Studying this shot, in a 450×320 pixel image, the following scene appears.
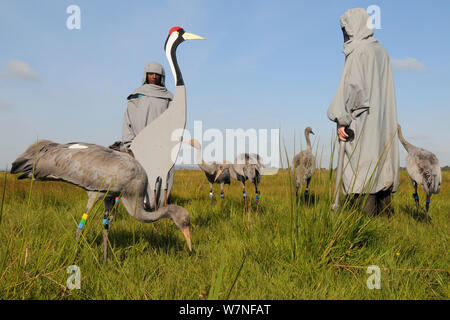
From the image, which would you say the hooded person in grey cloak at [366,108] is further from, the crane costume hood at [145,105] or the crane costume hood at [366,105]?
the crane costume hood at [145,105]

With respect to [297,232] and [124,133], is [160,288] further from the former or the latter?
[124,133]

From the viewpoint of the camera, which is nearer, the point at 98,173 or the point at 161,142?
the point at 98,173

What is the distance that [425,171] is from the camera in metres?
5.82

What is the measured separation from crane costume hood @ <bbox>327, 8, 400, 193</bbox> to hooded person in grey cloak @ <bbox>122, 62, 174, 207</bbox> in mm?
3100

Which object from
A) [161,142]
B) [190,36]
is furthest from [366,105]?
[161,142]

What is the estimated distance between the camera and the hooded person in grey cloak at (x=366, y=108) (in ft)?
13.8

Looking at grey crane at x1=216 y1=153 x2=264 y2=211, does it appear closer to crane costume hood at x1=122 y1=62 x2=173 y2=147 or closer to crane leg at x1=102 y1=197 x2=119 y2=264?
crane costume hood at x1=122 y1=62 x2=173 y2=147

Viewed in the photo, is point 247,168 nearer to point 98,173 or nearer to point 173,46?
point 173,46

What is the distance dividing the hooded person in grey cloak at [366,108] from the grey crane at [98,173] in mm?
2809

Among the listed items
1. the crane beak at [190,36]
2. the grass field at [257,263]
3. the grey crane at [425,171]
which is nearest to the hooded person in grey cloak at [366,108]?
the grass field at [257,263]

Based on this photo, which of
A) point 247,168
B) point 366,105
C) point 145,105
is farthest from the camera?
point 247,168

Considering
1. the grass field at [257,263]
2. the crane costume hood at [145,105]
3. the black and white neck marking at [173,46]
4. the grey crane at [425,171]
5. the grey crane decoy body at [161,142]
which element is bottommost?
the grass field at [257,263]

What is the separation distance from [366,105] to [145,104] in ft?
12.7
